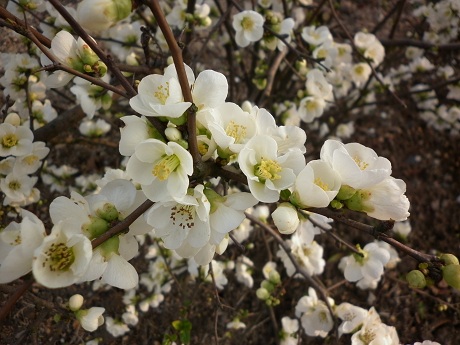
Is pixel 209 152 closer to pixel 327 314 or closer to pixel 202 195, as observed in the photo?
pixel 202 195

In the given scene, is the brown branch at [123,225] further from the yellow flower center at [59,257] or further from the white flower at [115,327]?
the white flower at [115,327]

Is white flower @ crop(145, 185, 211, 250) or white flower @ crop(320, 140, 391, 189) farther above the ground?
white flower @ crop(320, 140, 391, 189)

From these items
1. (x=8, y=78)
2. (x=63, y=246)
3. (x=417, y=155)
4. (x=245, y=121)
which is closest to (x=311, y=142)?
(x=417, y=155)

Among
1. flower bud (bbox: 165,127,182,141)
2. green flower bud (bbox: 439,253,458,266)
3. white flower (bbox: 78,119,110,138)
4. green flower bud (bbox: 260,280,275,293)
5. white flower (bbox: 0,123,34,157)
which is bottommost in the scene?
green flower bud (bbox: 260,280,275,293)

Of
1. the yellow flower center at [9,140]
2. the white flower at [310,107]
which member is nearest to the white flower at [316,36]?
the white flower at [310,107]

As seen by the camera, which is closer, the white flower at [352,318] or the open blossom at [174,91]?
the open blossom at [174,91]

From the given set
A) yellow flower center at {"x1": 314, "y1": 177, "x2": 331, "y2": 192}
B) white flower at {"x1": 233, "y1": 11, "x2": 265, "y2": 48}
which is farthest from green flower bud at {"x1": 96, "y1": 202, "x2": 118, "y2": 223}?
white flower at {"x1": 233, "y1": 11, "x2": 265, "y2": 48}

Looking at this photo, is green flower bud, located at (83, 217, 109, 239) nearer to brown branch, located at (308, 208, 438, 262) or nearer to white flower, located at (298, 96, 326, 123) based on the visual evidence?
brown branch, located at (308, 208, 438, 262)

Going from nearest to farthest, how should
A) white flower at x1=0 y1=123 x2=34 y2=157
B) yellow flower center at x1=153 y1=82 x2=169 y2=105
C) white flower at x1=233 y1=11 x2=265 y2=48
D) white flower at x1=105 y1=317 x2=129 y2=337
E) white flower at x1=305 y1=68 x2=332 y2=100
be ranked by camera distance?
yellow flower center at x1=153 y1=82 x2=169 y2=105 → white flower at x1=0 y1=123 x2=34 y2=157 → white flower at x1=233 y1=11 x2=265 y2=48 → white flower at x1=305 y1=68 x2=332 y2=100 → white flower at x1=105 y1=317 x2=129 y2=337
